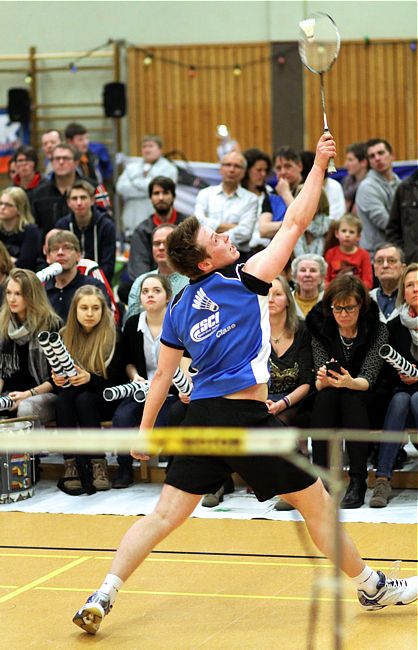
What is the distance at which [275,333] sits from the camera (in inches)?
310

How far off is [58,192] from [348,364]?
420cm

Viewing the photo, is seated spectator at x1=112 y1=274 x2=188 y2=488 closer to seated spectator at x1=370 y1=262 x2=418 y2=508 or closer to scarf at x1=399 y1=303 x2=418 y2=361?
seated spectator at x1=370 y1=262 x2=418 y2=508

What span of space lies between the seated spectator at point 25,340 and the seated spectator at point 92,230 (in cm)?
146

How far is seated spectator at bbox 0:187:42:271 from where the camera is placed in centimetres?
981

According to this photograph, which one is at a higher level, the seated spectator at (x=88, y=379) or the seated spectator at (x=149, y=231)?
the seated spectator at (x=149, y=231)

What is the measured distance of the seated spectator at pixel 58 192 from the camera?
33.8ft

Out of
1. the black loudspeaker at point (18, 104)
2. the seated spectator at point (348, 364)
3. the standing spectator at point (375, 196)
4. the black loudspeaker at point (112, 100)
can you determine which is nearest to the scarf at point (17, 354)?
the seated spectator at point (348, 364)

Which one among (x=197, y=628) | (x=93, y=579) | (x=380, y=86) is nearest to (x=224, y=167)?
(x=93, y=579)

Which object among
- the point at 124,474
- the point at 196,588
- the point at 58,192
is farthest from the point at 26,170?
the point at 196,588

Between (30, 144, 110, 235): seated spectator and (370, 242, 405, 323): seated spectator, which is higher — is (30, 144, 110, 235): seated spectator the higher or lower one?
the higher one

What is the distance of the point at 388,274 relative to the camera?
8234mm

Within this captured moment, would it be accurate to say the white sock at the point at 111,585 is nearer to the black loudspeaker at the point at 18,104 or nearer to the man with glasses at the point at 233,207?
the man with glasses at the point at 233,207

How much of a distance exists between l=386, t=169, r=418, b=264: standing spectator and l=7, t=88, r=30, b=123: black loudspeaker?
8.79 metres

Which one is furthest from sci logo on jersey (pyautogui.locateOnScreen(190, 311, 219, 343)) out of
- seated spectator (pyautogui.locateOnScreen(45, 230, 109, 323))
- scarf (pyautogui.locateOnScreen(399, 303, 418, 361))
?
seated spectator (pyautogui.locateOnScreen(45, 230, 109, 323))
